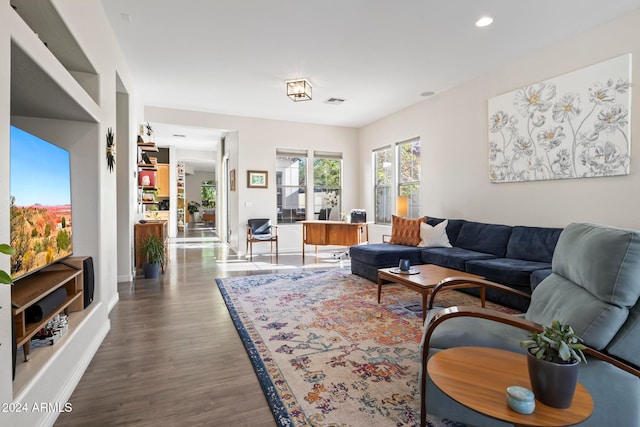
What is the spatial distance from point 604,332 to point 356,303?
2502 millimetres

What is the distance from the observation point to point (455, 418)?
1637 mm

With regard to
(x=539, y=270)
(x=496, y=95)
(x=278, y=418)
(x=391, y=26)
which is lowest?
(x=278, y=418)

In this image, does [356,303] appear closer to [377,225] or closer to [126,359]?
[126,359]

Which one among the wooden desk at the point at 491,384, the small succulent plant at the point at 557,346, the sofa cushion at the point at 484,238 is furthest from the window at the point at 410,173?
the small succulent plant at the point at 557,346

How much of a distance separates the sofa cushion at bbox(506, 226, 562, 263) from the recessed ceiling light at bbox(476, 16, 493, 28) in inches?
94.0

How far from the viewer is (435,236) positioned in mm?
5023

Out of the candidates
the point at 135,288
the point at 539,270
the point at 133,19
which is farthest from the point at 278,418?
the point at 133,19

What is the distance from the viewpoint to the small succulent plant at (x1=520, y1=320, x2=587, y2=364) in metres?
1.06

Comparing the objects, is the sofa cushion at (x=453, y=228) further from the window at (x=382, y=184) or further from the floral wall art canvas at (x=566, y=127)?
the window at (x=382, y=184)

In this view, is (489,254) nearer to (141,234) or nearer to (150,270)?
(150,270)

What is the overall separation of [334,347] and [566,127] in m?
3.58

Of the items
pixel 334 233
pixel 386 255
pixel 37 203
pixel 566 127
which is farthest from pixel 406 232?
pixel 37 203

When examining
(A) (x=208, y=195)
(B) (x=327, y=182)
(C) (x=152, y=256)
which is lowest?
(C) (x=152, y=256)

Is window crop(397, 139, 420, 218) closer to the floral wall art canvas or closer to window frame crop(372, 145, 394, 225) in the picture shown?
window frame crop(372, 145, 394, 225)
